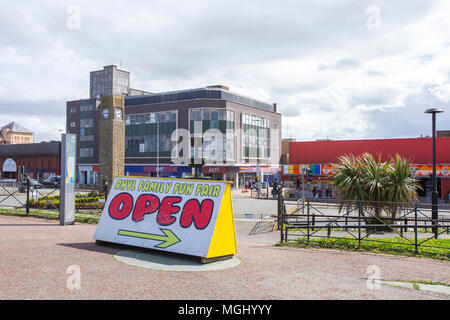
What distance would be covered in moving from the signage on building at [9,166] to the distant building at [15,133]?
41.9 metres

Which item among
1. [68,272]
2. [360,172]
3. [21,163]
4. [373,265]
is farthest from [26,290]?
[21,163]

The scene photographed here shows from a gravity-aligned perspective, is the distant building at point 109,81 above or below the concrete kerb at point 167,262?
above

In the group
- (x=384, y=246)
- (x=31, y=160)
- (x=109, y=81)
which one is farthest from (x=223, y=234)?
(x=109, y=81)

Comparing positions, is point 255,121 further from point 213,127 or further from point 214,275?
point 214,275

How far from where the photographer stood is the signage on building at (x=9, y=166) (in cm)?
7075

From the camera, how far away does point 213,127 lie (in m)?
57.1

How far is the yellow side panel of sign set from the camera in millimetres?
9258

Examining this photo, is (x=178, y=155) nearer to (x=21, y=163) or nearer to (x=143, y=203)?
(x=21, y=163)

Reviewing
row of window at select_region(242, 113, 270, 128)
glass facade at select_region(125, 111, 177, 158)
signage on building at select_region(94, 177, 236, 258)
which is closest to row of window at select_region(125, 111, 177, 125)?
glass facade at select_region(125, 111, 177, 158)

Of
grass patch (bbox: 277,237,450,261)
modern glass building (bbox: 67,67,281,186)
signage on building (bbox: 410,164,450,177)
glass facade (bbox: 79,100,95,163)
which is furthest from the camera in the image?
glass facade (bbox: 79,100,95,163)

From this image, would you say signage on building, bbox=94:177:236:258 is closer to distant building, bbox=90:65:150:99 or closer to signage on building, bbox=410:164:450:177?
signage on building, bbox=410:164:450:177

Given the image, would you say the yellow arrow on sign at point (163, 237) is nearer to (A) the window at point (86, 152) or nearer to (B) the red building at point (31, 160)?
(B) the red building at point (31, 160)

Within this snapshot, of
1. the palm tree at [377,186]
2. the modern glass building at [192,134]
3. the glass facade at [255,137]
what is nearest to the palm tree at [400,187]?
the palm tree at [377,186]

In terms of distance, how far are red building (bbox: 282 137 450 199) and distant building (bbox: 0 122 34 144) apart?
3801 inches
